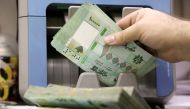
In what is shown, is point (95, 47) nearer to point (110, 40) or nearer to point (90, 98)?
point (110, 40)

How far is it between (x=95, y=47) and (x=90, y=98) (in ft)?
0.76

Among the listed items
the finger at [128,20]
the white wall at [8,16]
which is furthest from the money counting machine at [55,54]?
the white wall at [8,16]

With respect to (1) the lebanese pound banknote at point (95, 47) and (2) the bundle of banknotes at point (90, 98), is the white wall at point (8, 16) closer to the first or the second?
(1) the lebanese pound banknote at point (95, 47)

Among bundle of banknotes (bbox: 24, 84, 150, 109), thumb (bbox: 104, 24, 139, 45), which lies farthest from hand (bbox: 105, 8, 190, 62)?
bundle of banknotes (bbox: 24, 84, 150, 109)

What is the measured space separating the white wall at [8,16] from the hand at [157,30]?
0.51 m

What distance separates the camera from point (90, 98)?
48 centimetres

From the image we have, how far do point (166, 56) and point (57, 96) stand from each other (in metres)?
0.34

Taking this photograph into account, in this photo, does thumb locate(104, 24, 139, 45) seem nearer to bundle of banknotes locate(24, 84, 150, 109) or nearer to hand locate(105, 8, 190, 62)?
hand locate(105, 8, 190, 62)

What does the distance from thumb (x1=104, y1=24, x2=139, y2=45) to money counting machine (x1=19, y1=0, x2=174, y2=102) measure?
0.07m

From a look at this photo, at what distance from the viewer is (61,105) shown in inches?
21.2

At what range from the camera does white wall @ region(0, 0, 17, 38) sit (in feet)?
3.69

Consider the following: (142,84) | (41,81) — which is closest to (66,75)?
(41,81)

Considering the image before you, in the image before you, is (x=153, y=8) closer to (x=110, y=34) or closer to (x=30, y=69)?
(x=110, y=34)

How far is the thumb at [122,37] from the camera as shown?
689 mm
